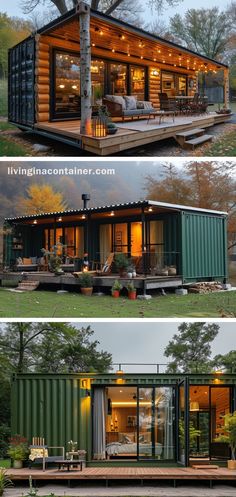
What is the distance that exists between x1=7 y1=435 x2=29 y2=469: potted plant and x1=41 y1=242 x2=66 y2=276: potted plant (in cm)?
273

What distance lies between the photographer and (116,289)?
37.5 ft

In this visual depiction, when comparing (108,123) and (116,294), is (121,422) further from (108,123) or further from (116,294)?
(108,123)

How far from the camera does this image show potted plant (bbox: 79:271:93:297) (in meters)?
11.7

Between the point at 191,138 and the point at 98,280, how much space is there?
2713mm

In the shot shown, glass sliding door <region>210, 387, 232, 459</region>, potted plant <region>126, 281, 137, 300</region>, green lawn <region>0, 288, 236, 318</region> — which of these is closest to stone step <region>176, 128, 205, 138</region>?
potted plant <region>126, 281, 137, 300</region>

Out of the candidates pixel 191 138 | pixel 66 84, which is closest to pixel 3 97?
pixel 66 84

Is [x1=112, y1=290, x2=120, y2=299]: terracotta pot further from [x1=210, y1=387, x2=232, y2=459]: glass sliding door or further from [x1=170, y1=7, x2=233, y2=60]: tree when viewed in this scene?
[x1=170, y1=7, x2=233, y2=60]: tree

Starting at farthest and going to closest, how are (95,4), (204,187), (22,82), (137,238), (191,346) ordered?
(191,346) → (204,187) → (137,238) → (22,82) → (95,4)

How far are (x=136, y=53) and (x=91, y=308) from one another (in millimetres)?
4299

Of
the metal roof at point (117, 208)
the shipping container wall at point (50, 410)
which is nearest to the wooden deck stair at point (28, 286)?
the metal roof at point (117, 208)

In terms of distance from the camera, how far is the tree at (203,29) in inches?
412

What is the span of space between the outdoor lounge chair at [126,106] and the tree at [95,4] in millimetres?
1416

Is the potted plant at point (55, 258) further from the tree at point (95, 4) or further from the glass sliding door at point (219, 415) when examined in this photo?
the tree at point (95, 4)

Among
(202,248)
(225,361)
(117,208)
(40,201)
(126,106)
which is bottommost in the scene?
(225,361)
